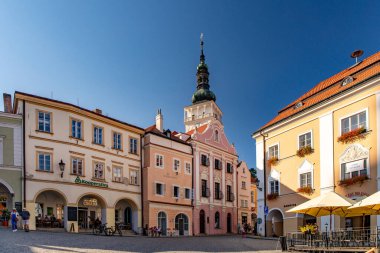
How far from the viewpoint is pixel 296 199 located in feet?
88.1

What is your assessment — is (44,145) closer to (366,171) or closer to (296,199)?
(296,199)

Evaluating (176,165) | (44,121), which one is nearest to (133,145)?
(176,165)

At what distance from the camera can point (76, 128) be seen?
30.9m

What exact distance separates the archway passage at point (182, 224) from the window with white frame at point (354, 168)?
66.1ft

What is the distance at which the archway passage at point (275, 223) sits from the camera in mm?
29688

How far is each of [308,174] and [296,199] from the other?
79.6 inches

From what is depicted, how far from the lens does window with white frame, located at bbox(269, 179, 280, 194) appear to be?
29328mm

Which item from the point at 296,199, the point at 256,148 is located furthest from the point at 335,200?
the point at 256,148

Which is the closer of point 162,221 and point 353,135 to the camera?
point 353,135

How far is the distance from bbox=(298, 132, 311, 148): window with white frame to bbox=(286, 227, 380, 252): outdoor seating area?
34.9 ft

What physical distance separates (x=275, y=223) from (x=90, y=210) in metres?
15.5

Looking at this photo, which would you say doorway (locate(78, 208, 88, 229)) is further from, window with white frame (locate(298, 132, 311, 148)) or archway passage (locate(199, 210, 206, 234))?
window with white frame (locate(298, 132, 311, 148))

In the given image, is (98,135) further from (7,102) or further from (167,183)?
(167,183)

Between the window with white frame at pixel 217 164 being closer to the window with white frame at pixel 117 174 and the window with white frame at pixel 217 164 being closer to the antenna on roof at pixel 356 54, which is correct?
the window with white frame at pixel 117 174
